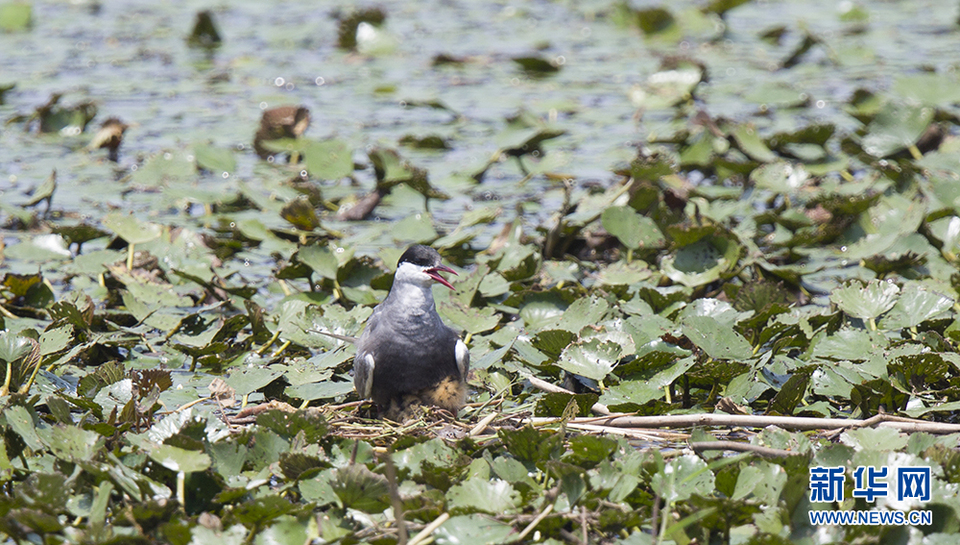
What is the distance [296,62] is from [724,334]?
7123mm

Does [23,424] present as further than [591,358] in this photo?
No

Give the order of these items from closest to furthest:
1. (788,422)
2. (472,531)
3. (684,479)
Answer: (472,531)
(684,479)
(788,422)

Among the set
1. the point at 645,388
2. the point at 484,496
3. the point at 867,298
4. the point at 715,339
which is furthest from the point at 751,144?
the point at 484,496

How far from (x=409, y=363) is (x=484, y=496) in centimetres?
102

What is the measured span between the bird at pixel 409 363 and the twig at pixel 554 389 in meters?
0.29

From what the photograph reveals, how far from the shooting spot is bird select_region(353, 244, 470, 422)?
4090mm

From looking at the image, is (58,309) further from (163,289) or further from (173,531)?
(173,531)

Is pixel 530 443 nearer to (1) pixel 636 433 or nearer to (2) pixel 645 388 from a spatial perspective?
(1) pixel 636 433

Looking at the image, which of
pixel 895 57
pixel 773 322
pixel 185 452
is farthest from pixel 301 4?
pixel 185 452

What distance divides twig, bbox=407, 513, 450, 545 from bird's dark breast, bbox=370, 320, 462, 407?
104 cm

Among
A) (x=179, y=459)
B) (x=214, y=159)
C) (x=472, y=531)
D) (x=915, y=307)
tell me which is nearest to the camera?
(x=472, y=531)

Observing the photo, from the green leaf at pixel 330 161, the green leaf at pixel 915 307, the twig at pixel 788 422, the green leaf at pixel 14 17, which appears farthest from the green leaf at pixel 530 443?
the green leaf at pixel 14 17

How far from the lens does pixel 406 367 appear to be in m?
4.11

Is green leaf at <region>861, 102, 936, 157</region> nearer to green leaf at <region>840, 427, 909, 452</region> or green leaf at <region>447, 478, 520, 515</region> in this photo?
green leaf at <region>840, 427, 909, 452</region>
